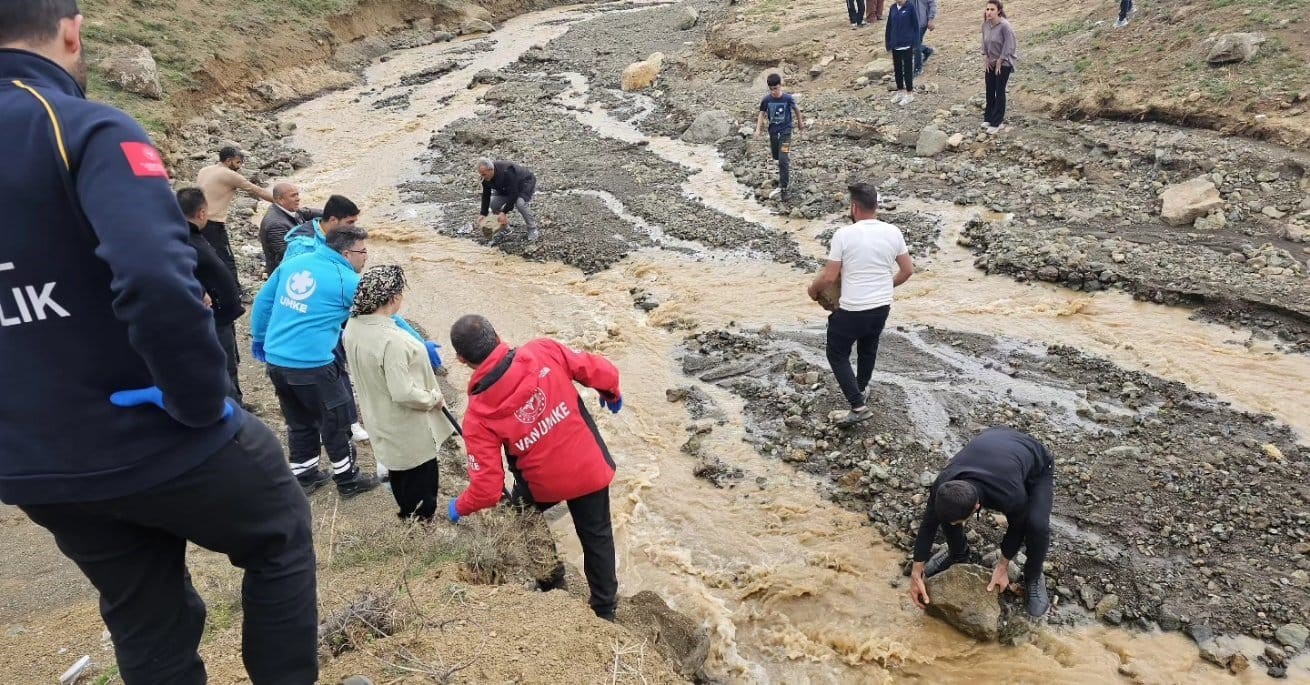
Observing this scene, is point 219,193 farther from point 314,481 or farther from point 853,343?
point 853,343

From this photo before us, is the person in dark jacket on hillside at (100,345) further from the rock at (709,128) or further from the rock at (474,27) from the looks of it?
the rock at (474,27)

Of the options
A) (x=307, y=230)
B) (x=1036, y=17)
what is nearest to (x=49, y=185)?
(x=307, y=230)

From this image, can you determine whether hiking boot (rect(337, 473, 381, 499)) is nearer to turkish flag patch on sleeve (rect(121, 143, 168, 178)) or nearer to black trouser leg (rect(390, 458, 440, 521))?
black trouser leg (rect(390, 458, 440, 521))

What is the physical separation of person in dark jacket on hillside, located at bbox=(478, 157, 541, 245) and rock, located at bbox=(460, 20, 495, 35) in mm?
22457

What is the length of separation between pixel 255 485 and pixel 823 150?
12774 millimetres

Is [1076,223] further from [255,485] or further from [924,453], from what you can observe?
[255,485]

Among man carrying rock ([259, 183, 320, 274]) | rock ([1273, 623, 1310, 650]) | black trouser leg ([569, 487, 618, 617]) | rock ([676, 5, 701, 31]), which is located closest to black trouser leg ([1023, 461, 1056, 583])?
rock ([1273, 623, 1310, 650])

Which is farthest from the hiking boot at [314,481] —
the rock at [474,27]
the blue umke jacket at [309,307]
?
the rock at [474,27]

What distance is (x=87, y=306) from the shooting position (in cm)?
180

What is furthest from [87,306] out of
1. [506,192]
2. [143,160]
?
[506,192]

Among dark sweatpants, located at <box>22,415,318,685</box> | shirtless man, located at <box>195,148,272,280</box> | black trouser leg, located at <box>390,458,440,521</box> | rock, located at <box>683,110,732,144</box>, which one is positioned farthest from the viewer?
rock, located at <box>683,110,732,144</box>

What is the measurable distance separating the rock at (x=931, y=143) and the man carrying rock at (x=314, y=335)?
10.1m

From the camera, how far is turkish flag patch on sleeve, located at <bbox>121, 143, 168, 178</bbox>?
175 cm

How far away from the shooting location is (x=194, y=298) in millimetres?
1763
